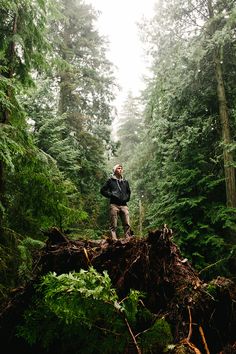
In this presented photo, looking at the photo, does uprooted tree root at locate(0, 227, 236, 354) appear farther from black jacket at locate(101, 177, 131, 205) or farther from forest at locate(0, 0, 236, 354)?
black jacket at locate(101, 177, 131, 205)

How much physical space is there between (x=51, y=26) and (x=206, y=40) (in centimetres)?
1047

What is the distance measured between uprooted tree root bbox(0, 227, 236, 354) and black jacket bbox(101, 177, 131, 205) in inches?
156

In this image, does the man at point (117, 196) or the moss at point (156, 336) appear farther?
the man at point (117, 196)

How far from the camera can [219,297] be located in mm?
3523

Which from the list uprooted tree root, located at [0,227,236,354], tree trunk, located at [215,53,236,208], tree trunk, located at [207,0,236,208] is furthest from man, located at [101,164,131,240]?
tree trunk, located at [207,0,236,208]

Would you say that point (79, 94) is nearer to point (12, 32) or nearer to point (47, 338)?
point (12, 32)

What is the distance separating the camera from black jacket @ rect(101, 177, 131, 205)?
25.3ft

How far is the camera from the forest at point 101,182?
9.01ft

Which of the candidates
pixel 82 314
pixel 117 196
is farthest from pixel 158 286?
pixel 117 196

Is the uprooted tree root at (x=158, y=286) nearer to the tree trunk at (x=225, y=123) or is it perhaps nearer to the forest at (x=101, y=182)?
the forest at (x=101, y=182)

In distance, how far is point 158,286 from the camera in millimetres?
A: 3395

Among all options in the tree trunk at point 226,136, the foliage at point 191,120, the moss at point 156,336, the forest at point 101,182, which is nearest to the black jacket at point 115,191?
the forest at point 101,182

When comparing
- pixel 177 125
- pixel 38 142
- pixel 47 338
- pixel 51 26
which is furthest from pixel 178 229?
pixel 51 26

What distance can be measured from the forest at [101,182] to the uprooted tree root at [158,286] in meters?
0.01
